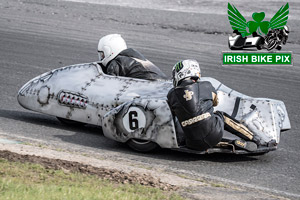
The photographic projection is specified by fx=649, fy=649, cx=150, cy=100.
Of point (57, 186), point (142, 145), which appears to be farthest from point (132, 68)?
point (57, 186)

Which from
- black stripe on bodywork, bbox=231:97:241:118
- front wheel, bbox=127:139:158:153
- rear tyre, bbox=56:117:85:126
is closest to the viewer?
front wheel, bbox=127:139:158:153

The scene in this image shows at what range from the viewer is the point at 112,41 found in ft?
30.4

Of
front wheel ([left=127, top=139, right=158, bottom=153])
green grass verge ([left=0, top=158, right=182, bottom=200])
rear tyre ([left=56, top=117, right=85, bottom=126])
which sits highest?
rear tyre ([left=56, top=117, right=85, bottom=126])

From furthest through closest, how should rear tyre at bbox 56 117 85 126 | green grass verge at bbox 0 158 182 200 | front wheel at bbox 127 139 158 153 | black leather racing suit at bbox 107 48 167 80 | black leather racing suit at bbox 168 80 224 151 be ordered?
rear tyre at bbox 56 117 85 126
black leather racing suit at bbox 107 48 167 80
front wheel at bbox 127 139 158 153
black leather racing suit at bbox 168 80 224 151
green grass verge at bbox 0 158 182 200

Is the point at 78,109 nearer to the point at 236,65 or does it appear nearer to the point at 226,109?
the point at 226,109

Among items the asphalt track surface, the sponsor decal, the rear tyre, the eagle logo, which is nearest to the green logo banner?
the asphalt track surface

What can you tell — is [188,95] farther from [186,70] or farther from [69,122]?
[69,122]

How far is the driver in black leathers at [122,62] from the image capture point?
29.7 feet

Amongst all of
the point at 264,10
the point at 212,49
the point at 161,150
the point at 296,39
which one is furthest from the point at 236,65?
the point at 264,10

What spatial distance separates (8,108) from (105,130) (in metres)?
2.54

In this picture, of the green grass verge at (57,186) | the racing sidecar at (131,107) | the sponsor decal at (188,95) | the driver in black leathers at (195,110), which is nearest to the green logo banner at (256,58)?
the racing sidecar at (131,107)

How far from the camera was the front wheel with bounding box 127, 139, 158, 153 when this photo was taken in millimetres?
7867

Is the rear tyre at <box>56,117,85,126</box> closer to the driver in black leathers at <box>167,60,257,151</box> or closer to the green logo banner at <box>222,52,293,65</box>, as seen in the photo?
the driver in black leathers at <box>167,60,257,151</box>

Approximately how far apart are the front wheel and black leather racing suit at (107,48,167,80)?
134cm
